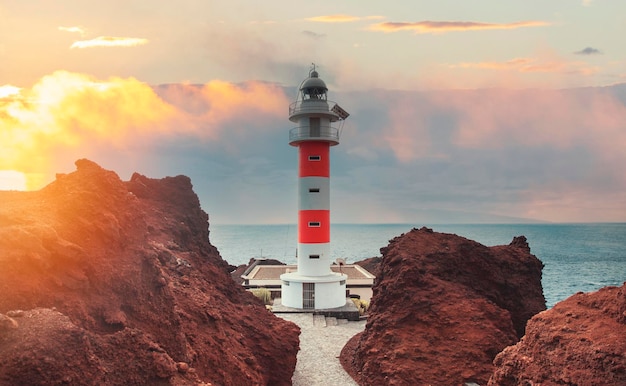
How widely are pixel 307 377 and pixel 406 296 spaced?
4605 millimetres

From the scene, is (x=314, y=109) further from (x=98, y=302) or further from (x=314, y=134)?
(x=98, y=302)

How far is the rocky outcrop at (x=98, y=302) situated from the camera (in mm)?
6519

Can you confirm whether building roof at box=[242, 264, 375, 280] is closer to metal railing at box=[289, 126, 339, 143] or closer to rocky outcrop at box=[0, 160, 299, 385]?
metal railing at box=[289, 126, 339, 143]

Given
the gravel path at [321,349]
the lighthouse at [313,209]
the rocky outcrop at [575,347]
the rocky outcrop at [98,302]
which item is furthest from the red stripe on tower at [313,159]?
the rocky outcrop at [575,347]

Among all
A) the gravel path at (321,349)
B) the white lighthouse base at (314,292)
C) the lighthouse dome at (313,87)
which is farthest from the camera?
the lighthouse dome at (313,87)

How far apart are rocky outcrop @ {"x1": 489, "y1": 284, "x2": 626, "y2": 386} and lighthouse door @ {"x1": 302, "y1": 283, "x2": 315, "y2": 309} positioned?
61.4ft

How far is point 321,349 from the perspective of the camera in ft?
70.0

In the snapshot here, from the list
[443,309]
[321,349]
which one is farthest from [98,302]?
[321,349]

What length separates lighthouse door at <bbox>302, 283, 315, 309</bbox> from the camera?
28703 millimetres

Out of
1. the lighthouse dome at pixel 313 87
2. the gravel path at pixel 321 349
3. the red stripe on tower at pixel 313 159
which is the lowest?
the gravel path at pixel 321 349

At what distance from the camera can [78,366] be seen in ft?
21.4

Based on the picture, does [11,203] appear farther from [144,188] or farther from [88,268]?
[144,188]

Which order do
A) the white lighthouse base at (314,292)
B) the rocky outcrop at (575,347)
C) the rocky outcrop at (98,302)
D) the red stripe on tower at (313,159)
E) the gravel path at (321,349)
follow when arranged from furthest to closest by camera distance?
the red stripe on tower at (313,159)
the white lighthouse base at (314,292)
the gravel path at (321,349)
the rocky outcrop at (575,347)
the rocky outcrop at (98,302)

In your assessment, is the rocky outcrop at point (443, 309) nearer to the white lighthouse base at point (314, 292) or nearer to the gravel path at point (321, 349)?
the gravel path at point (321, 349)
